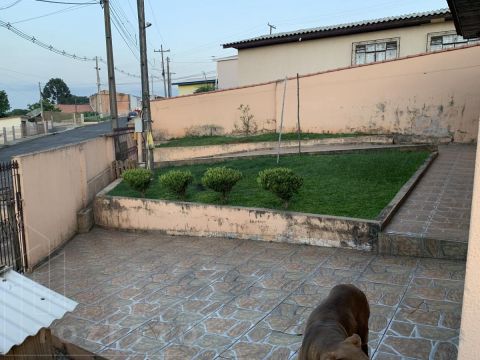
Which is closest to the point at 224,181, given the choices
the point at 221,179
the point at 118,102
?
the point at 221,179

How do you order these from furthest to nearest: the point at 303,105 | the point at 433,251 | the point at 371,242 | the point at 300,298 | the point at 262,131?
the point at 262,131 < the point at 303,105 < the point at 371,242 < the point at 433,251 < the point at 300,298

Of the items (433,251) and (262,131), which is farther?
(262,131)

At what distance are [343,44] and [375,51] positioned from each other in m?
1.44

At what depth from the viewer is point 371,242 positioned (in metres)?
6.47

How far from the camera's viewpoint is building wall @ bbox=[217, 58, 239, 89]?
28.9m

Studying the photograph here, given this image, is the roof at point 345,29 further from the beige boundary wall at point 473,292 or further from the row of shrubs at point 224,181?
the beige boundary wall at point 473,292

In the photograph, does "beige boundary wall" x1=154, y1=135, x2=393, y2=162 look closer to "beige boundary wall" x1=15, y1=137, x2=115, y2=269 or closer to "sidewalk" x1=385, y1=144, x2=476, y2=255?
"sidewalk" x1=385, y1=144, x2=476, y2=255

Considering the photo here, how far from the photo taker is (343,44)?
19297 millimetres

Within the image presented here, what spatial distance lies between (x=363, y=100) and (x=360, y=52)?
4.35 metres

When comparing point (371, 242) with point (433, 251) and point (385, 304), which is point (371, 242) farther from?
point (385, 304)

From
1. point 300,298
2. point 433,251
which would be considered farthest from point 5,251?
point 433,251

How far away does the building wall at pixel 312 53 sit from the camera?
17781 mm

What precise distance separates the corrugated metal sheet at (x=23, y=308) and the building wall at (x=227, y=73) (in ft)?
86.9

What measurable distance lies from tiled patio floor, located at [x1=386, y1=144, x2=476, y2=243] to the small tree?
9268 mm
